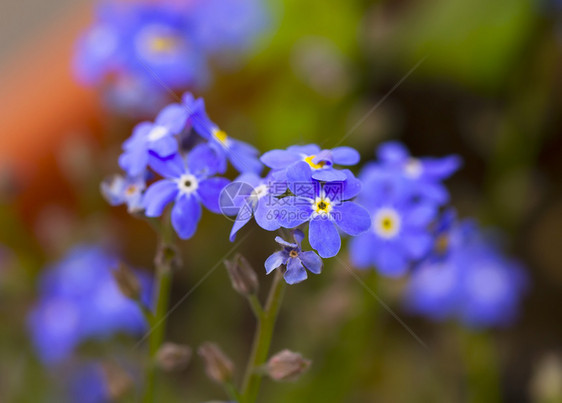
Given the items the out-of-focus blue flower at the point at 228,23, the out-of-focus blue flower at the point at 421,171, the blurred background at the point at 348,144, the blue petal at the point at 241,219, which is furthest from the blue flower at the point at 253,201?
the out-of-focus blue flower at the point at 228,23

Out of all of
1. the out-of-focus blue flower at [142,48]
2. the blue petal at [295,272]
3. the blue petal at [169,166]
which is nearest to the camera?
the blue petal at [295,272]

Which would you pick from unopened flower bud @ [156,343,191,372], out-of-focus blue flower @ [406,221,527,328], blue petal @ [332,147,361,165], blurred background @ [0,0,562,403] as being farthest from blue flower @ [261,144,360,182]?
out-of-focus blue flower @ [406,221,527,328]

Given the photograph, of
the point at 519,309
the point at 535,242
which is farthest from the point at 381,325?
the point at 535,242

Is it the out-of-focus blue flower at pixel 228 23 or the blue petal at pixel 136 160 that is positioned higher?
the out-of-focus blue flower at pixel 228 23

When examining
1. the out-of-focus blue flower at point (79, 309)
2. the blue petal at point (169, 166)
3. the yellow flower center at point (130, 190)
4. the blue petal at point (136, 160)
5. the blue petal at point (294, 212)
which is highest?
the blue petal at point (136, 160)

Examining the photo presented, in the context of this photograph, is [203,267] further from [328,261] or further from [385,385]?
[385,385]

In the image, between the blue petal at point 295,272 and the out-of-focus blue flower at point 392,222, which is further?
the out-of-focus blue flower at point 392,222

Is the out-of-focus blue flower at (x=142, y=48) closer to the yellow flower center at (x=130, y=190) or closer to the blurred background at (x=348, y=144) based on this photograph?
the blurred background at (x=348, y=144)
